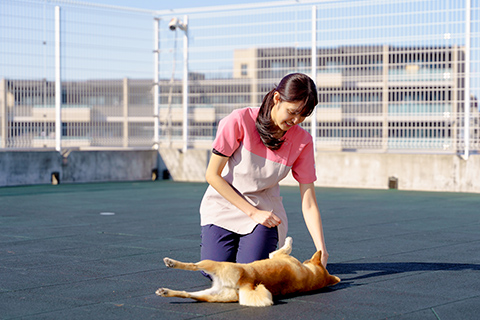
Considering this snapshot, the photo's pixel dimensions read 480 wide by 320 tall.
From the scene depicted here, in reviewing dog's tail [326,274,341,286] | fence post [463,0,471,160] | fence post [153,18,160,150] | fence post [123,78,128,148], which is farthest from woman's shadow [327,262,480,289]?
fence post [153,18,160,150]

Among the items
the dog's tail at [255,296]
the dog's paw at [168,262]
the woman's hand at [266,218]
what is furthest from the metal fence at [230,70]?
the dog's paw at [168,262]

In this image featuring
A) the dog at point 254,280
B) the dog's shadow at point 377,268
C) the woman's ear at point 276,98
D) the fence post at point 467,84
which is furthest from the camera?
the fence post at point 467,84

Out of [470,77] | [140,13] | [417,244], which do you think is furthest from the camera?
[140,13]

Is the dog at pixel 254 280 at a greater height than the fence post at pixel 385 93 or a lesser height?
lesser

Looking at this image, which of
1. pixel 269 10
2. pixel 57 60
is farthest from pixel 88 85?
pixel 269 10

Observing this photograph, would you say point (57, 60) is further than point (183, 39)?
No

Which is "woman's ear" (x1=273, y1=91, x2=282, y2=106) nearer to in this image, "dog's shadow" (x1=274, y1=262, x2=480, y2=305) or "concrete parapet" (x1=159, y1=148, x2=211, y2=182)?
"dog's shadow" (x1=274, y1=262, x2=480, y2=305)

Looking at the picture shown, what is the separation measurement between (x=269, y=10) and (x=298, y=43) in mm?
953

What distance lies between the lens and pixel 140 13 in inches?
617

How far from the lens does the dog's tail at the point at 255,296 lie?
3.96 metres

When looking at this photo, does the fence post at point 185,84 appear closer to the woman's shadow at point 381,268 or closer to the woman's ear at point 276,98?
the woman's shadow at point 381,268

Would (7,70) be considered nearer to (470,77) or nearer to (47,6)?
(47,6)

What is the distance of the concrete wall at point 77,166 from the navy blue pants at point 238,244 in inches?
369

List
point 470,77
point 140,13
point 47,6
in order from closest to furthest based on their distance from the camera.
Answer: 1. point 470,77
2. point 47,6
3. point 140,13
